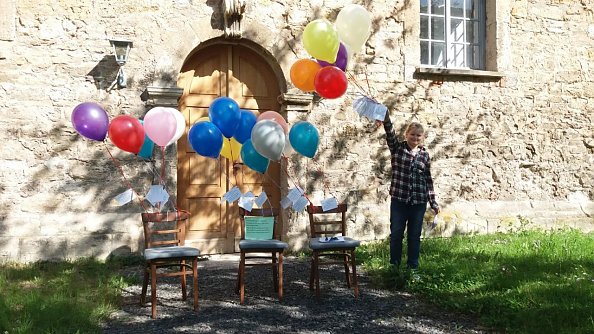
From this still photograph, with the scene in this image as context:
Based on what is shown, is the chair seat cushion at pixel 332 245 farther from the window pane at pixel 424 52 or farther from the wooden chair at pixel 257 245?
the window pane at pixel 424 52

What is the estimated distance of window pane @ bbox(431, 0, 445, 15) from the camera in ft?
26.8

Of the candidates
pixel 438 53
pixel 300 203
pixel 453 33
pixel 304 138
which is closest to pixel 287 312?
pixel 300 203

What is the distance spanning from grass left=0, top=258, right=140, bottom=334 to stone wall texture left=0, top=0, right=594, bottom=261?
429mm

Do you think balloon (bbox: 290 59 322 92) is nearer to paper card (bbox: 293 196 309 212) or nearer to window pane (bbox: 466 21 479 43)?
paper card (bbox: 293 196 309 212)

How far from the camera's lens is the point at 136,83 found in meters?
6.62

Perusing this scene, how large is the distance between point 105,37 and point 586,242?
20.0 ft

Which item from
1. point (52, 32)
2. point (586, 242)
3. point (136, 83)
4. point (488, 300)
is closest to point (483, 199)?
point (586, 242)

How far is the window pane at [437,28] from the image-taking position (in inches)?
321

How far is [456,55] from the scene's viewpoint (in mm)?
8258

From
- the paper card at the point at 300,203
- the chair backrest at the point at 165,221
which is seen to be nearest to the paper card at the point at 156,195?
the chair backrest at the point at 165,221

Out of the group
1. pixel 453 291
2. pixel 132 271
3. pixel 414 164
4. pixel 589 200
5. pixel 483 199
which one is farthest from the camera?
pixel 589 200

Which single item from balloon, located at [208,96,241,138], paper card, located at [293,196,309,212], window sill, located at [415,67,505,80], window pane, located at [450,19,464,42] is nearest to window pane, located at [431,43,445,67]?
window pane, located at [450,19,464,42]

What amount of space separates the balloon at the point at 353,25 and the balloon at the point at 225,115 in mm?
1248

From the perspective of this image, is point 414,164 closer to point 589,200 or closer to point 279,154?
point 279,154
